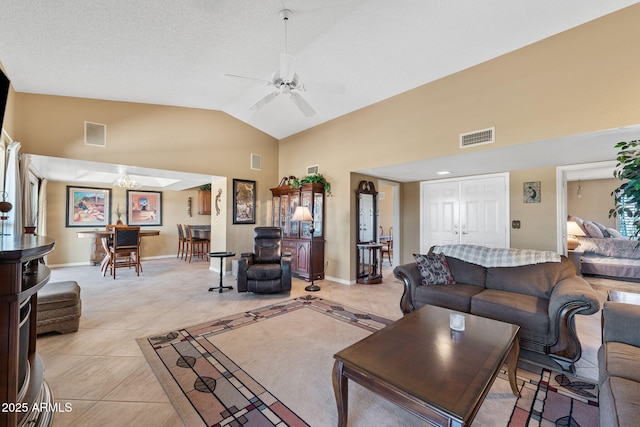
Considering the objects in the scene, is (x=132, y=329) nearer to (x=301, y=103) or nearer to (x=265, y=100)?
(x=265, y=100)

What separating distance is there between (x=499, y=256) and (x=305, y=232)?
336 cm

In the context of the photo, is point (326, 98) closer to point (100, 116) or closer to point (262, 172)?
point (262, 172)

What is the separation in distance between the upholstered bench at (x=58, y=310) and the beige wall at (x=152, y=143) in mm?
2564

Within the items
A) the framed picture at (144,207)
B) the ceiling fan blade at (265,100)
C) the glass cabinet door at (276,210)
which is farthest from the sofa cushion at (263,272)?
the framed picture at (144,207)

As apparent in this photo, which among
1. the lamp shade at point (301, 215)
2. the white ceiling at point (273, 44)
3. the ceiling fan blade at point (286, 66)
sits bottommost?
the lamp shade at point (301, 215)

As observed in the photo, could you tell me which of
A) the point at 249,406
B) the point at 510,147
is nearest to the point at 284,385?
the point at 249,406

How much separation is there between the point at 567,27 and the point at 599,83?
69 cm

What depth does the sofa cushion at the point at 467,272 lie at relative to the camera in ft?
10.5

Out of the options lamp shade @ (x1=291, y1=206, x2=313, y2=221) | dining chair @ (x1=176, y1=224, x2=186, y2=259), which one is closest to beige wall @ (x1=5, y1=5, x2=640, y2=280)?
lamp shade @ (x1=291, y1=206, x2=313, y2=221)

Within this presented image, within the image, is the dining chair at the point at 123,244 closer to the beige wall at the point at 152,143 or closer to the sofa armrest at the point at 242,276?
the beige wall at the point at 152,143

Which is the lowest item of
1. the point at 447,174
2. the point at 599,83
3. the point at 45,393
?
the point at 45,393

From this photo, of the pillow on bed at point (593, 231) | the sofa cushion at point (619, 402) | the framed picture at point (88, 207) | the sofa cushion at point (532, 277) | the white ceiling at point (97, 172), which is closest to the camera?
the sofa cushion at point (619, 402)

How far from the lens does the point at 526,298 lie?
2.65 metres

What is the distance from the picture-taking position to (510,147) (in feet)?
10.7
